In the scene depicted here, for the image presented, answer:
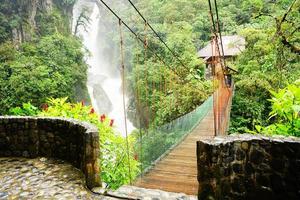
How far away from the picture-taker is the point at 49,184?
316 cm

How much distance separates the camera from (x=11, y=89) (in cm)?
1056

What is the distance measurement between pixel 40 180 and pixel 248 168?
2.31 meters

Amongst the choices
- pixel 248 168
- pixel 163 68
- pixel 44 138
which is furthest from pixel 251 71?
pixel 248 168

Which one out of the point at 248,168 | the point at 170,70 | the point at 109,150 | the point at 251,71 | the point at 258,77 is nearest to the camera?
the point at 248,168

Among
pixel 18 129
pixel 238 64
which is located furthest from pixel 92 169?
pixel 238 64

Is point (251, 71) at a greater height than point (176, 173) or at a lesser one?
greater

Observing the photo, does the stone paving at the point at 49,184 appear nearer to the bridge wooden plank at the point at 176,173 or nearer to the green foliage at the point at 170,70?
the bridge wooden plank at the point at 176,173

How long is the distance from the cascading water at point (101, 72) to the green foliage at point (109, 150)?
43.9ft

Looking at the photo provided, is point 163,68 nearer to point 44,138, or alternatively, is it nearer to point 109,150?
point 109,150

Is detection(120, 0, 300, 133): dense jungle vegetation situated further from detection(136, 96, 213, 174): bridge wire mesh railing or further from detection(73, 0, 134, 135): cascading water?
detection(73, 0, 134, 135): cascading water

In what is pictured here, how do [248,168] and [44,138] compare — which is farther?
[44,138]

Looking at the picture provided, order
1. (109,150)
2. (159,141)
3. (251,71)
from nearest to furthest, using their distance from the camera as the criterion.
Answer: (109,150)
(159,141)
(251,71)

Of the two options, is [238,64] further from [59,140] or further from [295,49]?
[59,140]

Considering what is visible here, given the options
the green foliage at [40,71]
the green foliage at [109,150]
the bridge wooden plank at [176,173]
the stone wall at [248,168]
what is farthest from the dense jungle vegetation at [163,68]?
the stone wall at [248,168]
